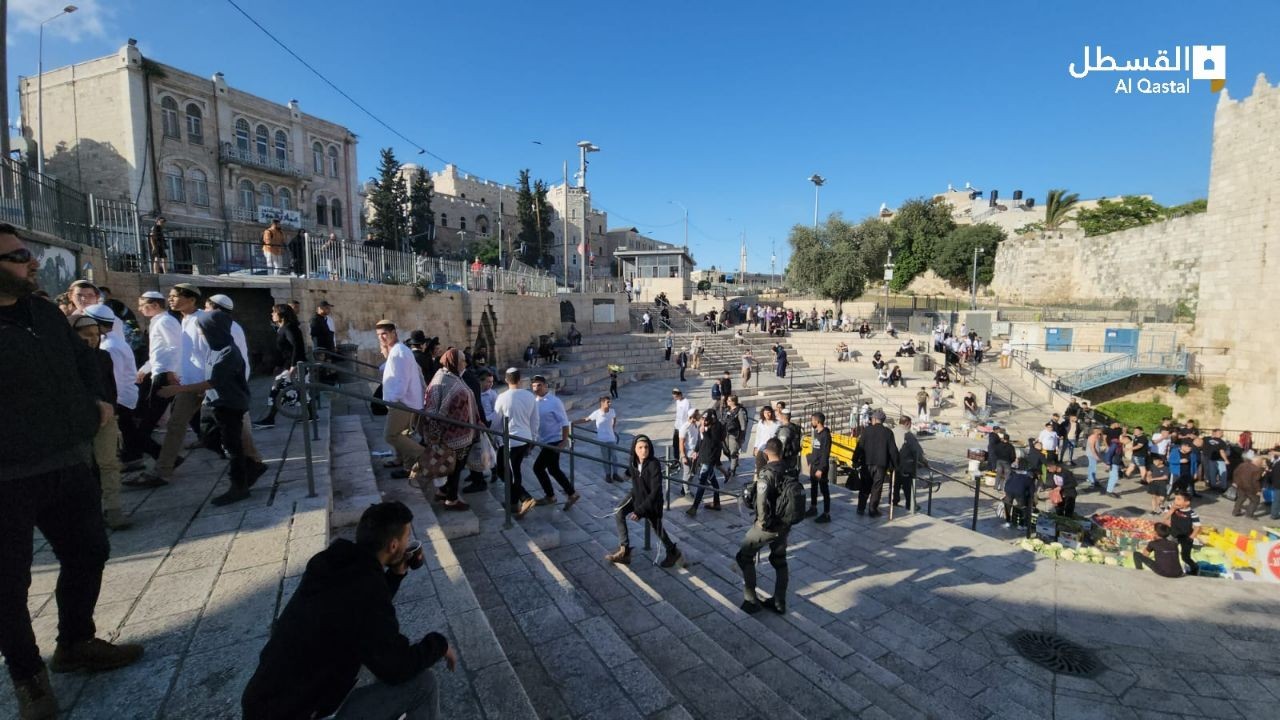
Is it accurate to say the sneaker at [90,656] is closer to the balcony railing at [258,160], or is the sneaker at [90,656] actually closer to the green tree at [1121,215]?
the balcony railing at [258,160]

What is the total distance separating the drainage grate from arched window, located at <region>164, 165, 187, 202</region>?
36285 mm

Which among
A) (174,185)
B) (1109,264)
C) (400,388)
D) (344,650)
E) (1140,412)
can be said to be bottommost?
(1140,412)

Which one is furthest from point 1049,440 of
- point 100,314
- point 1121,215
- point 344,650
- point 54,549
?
point 1121,215

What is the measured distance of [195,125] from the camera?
27.9 metres

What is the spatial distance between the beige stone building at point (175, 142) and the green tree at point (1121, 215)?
5755 cm

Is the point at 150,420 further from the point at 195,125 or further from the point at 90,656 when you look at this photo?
the point at 195,125

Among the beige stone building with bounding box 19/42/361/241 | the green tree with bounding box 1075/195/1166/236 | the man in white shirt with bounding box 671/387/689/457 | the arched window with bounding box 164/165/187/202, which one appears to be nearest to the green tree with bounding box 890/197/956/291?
the green tree with bounding box 1075/195/1166/236

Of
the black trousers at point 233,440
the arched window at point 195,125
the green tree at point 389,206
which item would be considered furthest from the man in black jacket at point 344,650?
the green tree at point 389,206

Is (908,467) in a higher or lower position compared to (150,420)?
lower

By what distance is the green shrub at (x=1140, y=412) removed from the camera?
21078 millimetres

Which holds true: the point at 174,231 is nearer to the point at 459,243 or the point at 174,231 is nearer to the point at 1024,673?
the point at 1024,673

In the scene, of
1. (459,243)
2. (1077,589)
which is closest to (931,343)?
(1077,589)

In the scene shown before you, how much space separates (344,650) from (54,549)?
1437 mm

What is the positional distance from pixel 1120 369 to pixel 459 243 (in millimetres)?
54121
